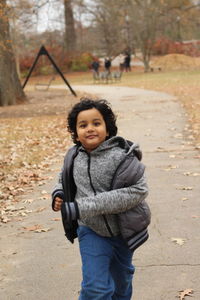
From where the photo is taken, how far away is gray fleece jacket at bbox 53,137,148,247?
277 centimetres

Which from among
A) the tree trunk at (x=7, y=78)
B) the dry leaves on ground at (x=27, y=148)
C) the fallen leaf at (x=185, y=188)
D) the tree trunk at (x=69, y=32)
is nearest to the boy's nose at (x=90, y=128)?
the dry leaves on ground at (x=27, y=148)

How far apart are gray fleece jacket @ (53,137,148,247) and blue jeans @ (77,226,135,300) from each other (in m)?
0.06

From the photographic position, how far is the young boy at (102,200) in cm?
278

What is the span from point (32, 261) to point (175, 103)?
14.8 m

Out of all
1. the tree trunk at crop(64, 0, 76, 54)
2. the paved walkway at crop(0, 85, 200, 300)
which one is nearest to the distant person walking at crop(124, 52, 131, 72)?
the tree trunk at crop(64, 0, 76, 54)

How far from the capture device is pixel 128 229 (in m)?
2.83

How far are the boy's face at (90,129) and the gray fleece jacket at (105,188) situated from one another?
0.15ft

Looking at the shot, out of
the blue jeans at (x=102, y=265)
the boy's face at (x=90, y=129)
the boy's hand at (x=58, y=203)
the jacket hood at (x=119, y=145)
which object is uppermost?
the boy's face at (x=90, y=129)

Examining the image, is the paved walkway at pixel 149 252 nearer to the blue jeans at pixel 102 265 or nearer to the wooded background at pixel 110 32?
the blue jeans at pixel 102 265

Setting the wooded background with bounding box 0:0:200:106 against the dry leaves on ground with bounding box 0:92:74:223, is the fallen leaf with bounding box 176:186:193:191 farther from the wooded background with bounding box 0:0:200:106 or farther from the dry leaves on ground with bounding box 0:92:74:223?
the wooded background with bounding box 0:0:200:106

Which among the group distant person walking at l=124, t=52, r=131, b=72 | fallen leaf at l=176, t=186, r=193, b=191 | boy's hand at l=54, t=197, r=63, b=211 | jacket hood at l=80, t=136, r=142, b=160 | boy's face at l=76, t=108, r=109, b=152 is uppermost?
boy's face at l=76, t=108, r=109, b=152

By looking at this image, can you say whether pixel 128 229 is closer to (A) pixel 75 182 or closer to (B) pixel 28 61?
(A) pixel 75 182

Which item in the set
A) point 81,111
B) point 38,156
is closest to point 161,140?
point 38,156

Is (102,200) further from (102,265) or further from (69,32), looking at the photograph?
(69,32)
